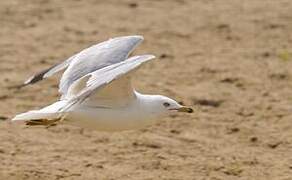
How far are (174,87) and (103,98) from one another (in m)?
2.95

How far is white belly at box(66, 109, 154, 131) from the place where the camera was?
687cm

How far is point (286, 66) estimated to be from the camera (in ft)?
34.8

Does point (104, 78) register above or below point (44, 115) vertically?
above

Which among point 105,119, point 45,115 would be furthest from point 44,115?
point 105,119

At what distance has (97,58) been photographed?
7.46 m

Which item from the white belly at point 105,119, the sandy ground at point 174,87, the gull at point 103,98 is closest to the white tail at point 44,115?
the gull at point 103,98

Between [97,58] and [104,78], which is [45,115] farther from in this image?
[97,58]

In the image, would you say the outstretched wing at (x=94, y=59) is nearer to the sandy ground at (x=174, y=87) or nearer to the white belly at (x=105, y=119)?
the white belly at (x=105, y=119)

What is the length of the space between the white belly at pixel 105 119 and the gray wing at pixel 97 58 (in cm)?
23

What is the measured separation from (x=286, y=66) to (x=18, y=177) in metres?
4.20

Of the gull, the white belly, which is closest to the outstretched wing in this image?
the gull

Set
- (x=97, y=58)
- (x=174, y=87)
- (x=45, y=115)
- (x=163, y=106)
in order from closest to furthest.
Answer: (x=45, y=115) < (x=163, y=106) < (x=97, y=58) < (x=174, y=87)

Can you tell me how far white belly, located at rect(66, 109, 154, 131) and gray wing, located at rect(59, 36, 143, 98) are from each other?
23 centimetres

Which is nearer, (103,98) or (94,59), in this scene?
(103,98)
